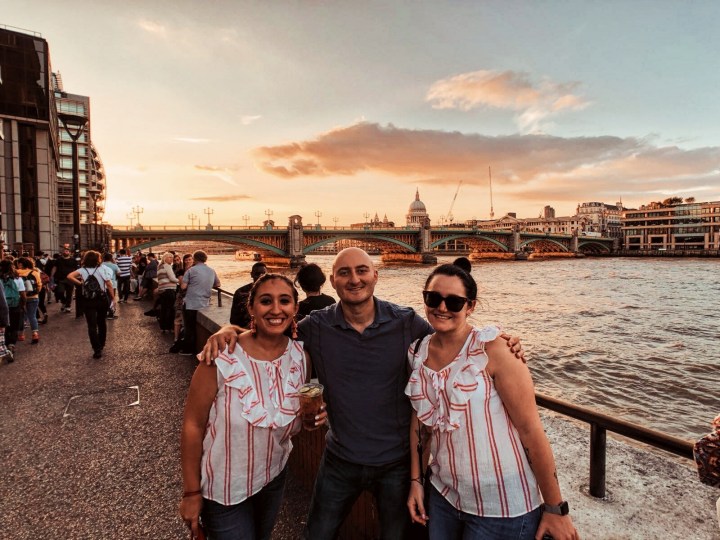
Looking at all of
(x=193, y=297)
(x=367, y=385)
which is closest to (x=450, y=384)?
(x=367, y=385)

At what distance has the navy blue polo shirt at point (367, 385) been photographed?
7.08 ft

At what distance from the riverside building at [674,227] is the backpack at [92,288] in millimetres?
140866

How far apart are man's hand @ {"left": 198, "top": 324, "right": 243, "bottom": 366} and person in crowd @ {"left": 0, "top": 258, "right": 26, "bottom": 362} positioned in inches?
309

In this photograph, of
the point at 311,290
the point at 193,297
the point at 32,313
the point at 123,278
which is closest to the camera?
the point at 311,290

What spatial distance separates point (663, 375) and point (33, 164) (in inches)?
1877

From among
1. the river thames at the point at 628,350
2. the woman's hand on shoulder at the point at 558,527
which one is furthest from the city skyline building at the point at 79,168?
the woman's hand on shoulder at the point at 558,527

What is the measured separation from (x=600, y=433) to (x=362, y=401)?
126 centimetres

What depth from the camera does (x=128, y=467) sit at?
3.87 meters

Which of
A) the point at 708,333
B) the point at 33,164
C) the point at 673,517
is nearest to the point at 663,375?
the point at 708,333

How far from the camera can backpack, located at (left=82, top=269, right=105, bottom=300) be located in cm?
770

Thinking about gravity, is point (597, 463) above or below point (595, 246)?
below

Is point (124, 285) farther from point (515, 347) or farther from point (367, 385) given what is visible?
point (515, 347)

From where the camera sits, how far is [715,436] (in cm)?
146

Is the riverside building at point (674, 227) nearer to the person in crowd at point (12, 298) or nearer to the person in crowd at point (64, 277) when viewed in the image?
the person in crowd at point (64, 277)
